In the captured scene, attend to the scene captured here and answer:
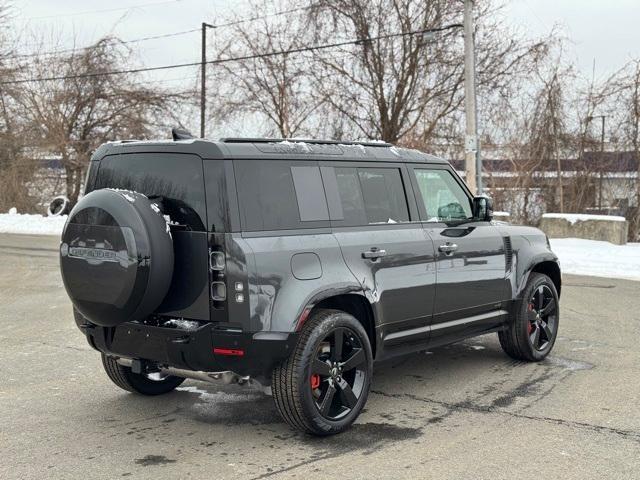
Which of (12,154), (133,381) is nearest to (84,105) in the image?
(12,154)

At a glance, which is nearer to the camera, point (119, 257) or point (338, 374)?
point (119, 257)

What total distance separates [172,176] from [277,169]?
2.20 feet

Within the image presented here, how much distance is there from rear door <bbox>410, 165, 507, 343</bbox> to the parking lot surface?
529 millimetres

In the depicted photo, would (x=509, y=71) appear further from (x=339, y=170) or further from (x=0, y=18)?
(x=0, y=18)

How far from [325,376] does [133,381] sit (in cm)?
170

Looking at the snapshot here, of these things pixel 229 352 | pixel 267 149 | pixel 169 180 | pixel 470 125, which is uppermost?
pixel 470 125

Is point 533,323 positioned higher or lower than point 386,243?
lower

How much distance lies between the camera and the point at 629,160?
19.7 metres

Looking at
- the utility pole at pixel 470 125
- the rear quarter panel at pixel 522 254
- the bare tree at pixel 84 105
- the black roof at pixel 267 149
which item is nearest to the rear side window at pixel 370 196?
the black roof at pixel 267 149

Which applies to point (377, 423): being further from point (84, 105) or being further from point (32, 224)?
point (84, 105)

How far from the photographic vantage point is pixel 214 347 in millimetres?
4516

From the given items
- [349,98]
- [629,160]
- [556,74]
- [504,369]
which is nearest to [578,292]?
[504,369]

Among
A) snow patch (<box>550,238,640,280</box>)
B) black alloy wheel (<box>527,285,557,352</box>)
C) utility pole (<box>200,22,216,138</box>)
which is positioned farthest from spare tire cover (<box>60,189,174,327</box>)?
utility pole (<box>200,22,216,138</box>)

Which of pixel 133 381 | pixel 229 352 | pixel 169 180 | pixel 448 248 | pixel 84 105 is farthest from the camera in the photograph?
pixel 84 105
